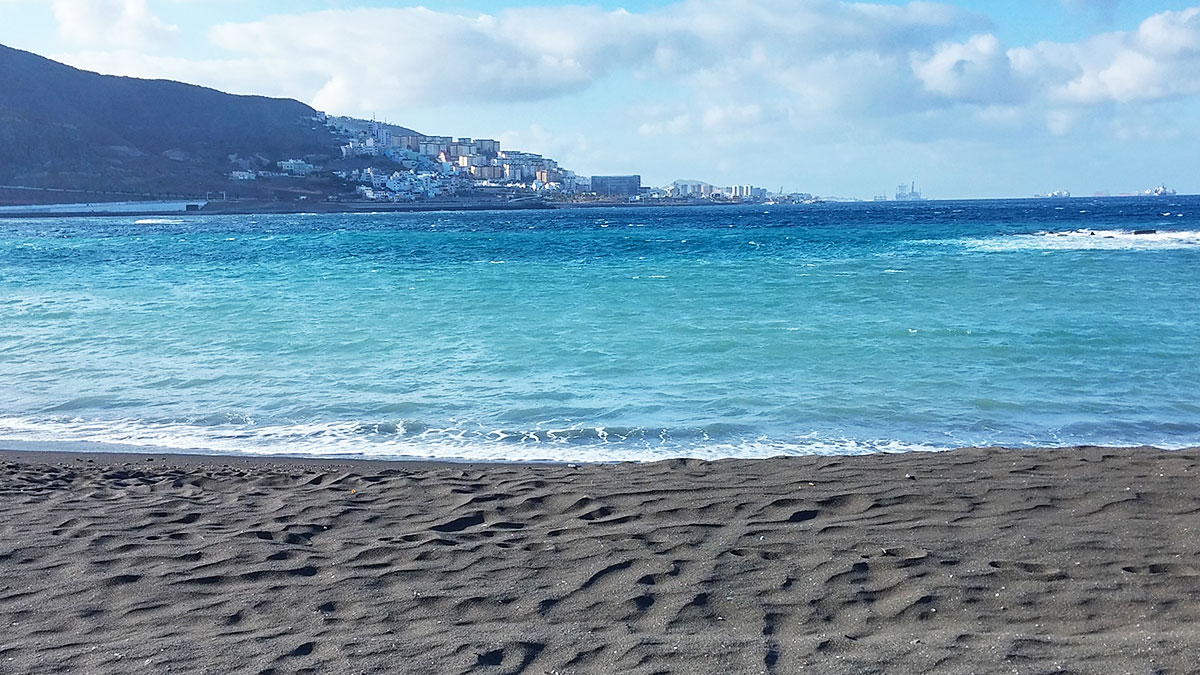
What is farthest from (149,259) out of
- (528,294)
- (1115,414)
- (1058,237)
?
(1058,237)

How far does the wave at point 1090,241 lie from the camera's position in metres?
33.6

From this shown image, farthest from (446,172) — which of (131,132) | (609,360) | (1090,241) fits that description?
(609,360)

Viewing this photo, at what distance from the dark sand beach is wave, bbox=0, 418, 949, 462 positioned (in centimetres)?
111

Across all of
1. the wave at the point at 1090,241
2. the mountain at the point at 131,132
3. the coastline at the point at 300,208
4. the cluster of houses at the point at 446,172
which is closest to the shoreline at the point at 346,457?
the wave at the point at 1090,241

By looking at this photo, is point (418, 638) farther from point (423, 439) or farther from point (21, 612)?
point (423, 439)

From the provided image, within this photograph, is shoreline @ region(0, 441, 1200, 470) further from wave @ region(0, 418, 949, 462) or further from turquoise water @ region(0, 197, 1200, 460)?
turquoise water @ region(0, 197, 1200, 460)

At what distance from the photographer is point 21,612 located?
4.13m

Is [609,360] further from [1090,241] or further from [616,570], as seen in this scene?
[1090,241]

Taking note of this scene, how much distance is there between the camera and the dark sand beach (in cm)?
370

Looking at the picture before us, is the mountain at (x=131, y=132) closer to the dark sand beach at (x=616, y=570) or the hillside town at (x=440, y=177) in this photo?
the hillside town at (x=440, y=177)

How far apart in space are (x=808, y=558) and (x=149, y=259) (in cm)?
3510

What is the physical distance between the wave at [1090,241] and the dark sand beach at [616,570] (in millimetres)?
29963

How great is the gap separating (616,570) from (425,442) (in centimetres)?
420

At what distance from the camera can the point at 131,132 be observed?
435ft
